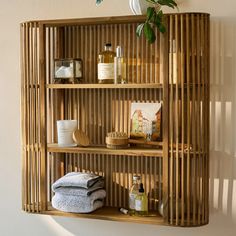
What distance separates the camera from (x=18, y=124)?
2.71 metres

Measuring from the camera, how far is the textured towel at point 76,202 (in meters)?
2.37

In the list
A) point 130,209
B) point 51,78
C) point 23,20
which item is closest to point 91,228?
point 130,209

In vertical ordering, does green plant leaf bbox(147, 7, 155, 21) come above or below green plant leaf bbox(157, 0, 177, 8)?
below

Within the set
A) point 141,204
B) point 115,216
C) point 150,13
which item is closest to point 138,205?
point 141,204

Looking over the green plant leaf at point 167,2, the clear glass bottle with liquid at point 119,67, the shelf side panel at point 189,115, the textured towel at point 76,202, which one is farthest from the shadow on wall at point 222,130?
the textured towel at point 76,202

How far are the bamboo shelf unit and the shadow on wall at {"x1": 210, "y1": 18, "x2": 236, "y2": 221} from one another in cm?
13

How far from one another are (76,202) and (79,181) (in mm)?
110

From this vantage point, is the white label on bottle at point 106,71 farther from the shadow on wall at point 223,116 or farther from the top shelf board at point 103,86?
the shadow on wall at point 223,116

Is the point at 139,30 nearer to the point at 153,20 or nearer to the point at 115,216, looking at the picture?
the point at 153,20

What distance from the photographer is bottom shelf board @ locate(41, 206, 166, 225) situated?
231 centimetres

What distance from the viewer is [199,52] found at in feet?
7.28

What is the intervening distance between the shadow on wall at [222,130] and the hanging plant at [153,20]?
295 mm

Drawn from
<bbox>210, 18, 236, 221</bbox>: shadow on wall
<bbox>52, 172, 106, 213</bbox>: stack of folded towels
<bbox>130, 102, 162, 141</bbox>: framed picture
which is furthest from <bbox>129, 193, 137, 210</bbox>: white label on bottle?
<bbox>210, 18, 236, 221</bbox>: shadow on wall

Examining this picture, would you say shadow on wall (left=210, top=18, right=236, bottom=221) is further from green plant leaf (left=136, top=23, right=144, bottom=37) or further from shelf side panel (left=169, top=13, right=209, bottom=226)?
green plant leaf (left=136, top=23, right=144, bottom=37)
